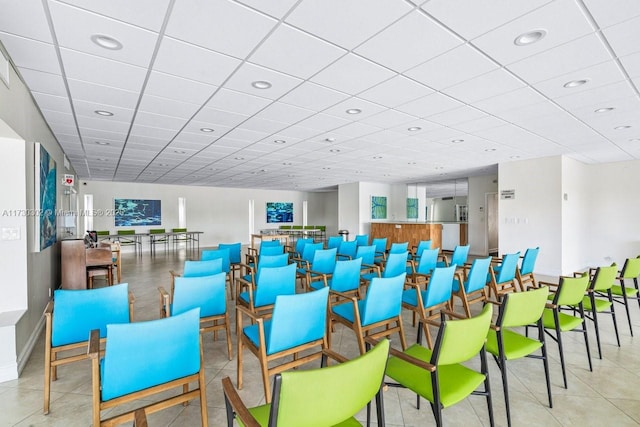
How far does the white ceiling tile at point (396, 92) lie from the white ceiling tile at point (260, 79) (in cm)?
82

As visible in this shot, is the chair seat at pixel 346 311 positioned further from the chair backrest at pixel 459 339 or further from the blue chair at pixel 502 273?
the blue chair at pixel 502 273

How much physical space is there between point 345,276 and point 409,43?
7.68 feet

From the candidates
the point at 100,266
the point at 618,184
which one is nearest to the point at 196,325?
the point at 100,266

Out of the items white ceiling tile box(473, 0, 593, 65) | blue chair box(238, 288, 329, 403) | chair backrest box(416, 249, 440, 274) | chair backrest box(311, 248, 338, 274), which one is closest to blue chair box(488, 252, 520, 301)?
chair backrest box(416, 249, 440, 274)

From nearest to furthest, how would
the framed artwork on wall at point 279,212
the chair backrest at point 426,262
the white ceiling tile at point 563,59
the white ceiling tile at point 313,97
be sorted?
the white ceiling tile at point 563,59
the white ceiling tile at point 313,97
the chair backrest at point 426,262
the framed artwork on wall at point 279,212

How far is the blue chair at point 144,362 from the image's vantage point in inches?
57.3

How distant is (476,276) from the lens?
3.49 metres

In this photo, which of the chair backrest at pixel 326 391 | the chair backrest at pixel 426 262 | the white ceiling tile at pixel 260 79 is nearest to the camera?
the chair backrest at pixel 326 391

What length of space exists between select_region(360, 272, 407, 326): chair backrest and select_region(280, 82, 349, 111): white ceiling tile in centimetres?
200

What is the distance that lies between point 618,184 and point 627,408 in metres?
7.80

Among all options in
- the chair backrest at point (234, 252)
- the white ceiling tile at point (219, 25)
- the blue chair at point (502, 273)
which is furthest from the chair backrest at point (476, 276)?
the chair backrest at point (234, 252)

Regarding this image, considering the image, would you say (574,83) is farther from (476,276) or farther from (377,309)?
(377,309)

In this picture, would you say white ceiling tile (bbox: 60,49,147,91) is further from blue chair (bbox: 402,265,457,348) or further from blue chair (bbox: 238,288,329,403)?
blue chair (bbox: 402,265,457,348)

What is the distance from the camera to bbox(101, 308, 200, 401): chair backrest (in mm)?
1474
